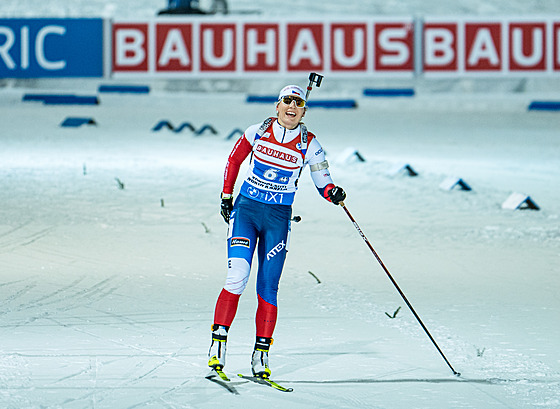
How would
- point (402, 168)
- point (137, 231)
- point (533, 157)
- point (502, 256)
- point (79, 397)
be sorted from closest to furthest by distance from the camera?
1. point (79, 397)
2. point (502, 256)
3. point (137, 231)
4. point (402, 168)
5. point (533, 157)

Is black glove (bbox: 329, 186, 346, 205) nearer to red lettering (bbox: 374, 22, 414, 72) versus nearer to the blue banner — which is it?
red lettering (bbox: 374, 22, 414, 72)

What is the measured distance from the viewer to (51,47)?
1852 centimetres

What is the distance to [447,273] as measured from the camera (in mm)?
8047

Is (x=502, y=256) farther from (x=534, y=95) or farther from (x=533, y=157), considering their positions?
(x=534, y=95)

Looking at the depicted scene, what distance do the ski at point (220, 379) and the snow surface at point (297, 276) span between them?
0.17 feet

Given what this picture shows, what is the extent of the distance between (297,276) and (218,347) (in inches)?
102

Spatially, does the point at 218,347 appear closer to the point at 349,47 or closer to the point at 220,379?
the point at 220,379

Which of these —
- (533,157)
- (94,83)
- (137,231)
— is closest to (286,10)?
(94,83)

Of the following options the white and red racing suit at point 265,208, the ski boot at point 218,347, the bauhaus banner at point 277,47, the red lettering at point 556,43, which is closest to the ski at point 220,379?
the ski boot at point 218,347

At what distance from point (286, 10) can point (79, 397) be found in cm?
2024

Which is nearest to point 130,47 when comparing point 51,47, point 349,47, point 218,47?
point 51,47

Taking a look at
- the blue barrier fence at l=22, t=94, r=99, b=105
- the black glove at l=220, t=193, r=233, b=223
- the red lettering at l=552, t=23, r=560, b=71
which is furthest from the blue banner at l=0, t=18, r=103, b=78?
the black glove at l=220, t=193, r=233, b=223

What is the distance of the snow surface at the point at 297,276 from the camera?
203 inches

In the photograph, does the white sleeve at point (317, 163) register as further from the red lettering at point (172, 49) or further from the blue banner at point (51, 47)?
the blue banner at point (51, 47)
